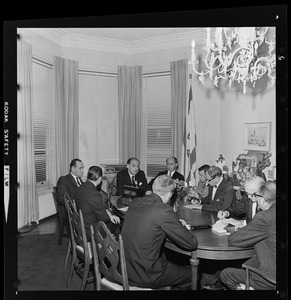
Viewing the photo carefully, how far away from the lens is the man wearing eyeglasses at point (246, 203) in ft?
7.64

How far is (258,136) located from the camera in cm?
233

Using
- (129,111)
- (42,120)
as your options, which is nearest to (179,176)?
(129,111)

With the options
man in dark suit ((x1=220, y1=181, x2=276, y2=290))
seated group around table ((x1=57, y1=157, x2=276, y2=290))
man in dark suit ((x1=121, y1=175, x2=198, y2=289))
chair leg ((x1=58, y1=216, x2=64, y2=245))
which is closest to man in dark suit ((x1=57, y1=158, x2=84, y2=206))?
seated group around table ((x1=57, y1=157, x2=276, y2=290))

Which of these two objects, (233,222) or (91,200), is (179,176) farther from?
(91,200)

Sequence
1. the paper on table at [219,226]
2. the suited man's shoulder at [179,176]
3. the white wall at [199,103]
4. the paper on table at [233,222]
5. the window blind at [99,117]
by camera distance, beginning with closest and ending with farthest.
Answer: the paper on table at [219,226], the paper on table at [233,222], the white wall at [199,103], the window blind at [99,117], the suited man's shoulder at [179,176]

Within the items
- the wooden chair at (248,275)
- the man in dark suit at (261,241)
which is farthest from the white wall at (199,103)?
the wooden chair at (248,275)

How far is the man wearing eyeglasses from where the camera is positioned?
233cm

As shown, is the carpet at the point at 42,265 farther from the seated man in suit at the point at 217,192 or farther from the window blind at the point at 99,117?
the seated man in suit at the point at 217,192

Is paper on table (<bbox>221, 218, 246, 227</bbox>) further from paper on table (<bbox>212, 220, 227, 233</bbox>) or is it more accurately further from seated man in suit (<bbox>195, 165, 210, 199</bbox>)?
seated man in suit (<bbox>195, 165, 210, 199</bbox>)

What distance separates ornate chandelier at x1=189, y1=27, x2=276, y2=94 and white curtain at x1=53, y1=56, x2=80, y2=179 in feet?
3.14

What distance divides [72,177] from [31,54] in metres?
0.96

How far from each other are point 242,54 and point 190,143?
0.76 meters

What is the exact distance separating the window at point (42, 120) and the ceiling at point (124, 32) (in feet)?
1.12

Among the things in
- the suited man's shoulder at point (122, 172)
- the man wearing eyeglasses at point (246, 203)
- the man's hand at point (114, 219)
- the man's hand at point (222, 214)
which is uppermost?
the suited man's shoulder at point (122, 172)
